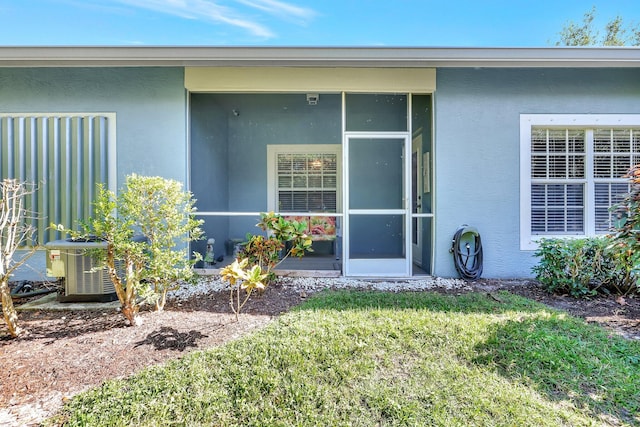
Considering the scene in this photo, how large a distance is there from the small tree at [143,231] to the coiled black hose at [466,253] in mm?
3717

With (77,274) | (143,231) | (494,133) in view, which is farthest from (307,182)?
(77,274)

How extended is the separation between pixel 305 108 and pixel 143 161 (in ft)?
9.24

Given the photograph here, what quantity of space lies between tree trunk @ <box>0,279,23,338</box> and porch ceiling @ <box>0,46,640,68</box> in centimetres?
302

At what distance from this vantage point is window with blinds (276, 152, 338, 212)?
21.2ft

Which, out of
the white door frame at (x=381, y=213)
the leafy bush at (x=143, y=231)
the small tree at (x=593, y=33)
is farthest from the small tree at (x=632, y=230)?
the small tree at (x=593, y=33)

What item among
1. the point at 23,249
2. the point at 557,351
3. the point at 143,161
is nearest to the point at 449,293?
the point at 557,351

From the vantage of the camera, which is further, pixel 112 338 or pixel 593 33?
pixel 593 33

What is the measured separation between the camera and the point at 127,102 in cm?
477

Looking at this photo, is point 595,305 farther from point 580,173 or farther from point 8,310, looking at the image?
point 8,310

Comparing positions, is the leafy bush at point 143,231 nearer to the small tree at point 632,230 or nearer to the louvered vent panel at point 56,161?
the louvered vent panel at point 56,161

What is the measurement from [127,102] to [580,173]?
7115mm

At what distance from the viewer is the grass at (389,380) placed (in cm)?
186

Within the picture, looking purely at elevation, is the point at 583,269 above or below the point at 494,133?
below

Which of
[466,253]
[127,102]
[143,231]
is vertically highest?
[127,102]
